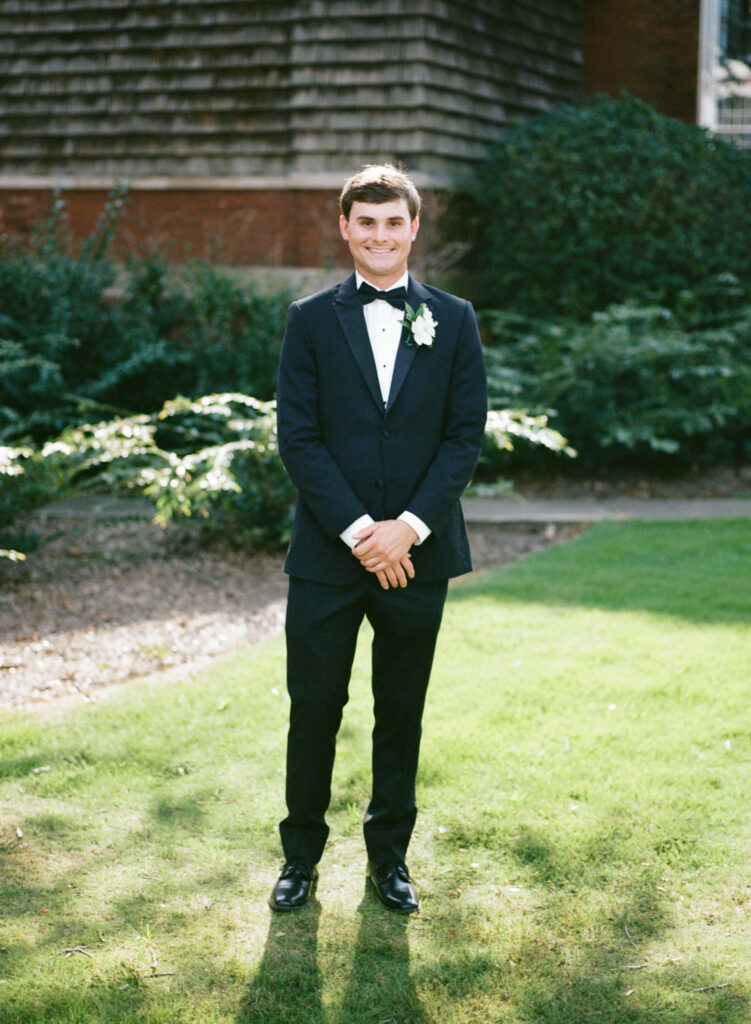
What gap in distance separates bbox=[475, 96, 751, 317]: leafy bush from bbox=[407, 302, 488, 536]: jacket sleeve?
6.69 meters

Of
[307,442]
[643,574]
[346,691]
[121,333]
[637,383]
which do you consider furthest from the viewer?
[637,383]

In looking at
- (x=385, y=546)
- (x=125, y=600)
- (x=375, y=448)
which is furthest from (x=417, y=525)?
(x=125, y=600)

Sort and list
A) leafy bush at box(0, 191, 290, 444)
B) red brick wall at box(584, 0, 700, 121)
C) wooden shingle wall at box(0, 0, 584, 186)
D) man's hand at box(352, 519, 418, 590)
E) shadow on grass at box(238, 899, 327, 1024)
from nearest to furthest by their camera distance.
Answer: shadow on grass at box(238, 899, 327, 1024)
man's hand at box(352, 519, 418, 590)
leafy bush at box(0, 191, 290, 444)
wooden shingle wall at box(0, 0, 584, 186)
red brick wall at box(584, 0, 700, 121)

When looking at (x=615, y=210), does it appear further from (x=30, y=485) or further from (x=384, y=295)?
(x=384, y=295)

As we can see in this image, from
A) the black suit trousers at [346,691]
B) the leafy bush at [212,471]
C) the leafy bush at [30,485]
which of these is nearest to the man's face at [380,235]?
the black suit trousers at [346,691]

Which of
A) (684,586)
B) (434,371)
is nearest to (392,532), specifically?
(434,371)

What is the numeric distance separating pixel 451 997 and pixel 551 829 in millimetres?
854

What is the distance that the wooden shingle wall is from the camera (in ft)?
31.2

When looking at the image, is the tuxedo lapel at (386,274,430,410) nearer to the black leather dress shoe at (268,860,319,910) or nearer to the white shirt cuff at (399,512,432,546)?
the white shirt cuff at (399,512,432,546)

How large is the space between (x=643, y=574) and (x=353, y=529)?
3.67m

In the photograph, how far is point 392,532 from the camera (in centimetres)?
275

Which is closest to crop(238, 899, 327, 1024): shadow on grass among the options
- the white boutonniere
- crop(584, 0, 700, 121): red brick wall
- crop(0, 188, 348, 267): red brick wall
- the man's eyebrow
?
the white boutonniere

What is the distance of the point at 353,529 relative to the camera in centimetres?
277

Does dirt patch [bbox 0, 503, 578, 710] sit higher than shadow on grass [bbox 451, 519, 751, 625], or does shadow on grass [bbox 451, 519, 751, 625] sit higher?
shadow on grass [bbox 451, 519, 751, 625]
